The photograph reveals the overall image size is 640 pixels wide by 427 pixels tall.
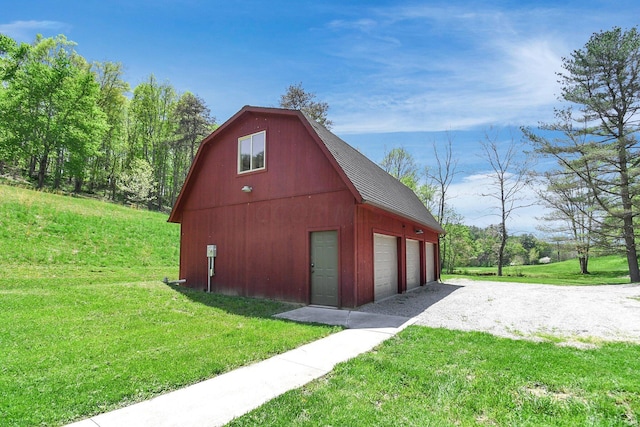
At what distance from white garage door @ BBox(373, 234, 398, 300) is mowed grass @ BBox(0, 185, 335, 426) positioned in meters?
2.75

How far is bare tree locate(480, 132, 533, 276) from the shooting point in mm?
23578

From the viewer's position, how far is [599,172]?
17.5 meters

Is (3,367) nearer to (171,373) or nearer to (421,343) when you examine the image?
(171,373)

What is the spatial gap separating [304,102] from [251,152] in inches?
658

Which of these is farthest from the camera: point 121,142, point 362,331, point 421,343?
point 121,142

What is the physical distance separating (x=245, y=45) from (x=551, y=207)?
20.7 meters

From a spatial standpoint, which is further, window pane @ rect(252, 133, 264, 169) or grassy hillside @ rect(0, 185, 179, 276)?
grassy hillside @ rect(0, 185, 179, 276)

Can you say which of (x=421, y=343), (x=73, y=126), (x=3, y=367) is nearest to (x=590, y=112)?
(x=421, y=343)

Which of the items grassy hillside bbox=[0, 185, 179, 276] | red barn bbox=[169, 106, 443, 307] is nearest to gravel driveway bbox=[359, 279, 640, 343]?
red barn bbox=[169, 106, 443, 307]

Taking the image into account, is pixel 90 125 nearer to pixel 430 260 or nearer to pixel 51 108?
pixel 51 108

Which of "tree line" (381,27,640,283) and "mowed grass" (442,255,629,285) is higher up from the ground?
"tree line" (381,27,640,283)

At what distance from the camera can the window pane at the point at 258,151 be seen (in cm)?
974

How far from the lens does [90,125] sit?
2708 cm

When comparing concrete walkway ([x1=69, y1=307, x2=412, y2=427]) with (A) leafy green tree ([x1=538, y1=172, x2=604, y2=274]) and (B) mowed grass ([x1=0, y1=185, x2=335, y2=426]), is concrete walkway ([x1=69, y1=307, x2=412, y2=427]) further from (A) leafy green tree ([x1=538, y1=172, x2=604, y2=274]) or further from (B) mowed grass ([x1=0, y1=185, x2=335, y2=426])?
(A) leafy green tree ([x1=538, y1=172, x2=604, y2=274])
